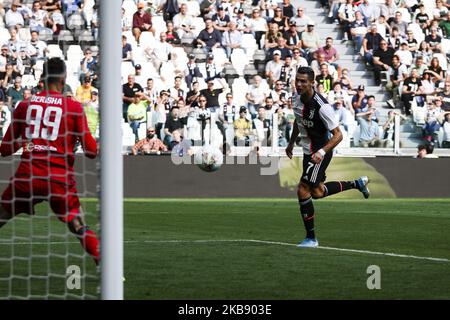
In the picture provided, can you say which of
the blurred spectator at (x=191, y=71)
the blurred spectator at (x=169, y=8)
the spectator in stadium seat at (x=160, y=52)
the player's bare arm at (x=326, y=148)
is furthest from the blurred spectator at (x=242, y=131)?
the player's bare arm at (x=326, y=148)

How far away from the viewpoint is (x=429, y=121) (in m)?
24.8

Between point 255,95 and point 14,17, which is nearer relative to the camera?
point 14,17

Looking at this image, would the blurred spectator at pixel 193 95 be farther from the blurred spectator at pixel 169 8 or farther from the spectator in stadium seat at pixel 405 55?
the spectator in stadium seat at pixel 405 55

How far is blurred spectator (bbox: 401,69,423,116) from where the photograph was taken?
2586 centimetres

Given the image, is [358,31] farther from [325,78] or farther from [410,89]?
[325,78]

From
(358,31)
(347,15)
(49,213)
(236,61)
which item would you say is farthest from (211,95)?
(49,213)

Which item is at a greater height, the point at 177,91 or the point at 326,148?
the point at 177,91

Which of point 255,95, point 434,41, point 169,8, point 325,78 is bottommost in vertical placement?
point 255,95

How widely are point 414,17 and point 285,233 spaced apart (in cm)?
1415

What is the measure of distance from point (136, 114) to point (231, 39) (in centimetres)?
429

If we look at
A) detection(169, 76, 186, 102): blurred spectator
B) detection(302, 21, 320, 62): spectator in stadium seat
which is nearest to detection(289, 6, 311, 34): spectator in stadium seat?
detection(302, 21, 320, 62): spectator in stadium seat

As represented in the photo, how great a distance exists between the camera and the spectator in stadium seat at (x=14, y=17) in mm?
23391

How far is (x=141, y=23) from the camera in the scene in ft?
81.6
